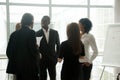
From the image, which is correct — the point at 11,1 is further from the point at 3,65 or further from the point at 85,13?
the point at 85,13

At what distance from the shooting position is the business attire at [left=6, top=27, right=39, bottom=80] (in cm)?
301

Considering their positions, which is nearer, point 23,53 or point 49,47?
point 23,53

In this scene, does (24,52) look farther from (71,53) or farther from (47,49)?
(47,49)

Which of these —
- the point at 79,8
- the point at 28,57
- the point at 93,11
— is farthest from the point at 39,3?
the point at 28,57

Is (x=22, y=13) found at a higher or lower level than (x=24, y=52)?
higher

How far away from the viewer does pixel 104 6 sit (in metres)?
6.07

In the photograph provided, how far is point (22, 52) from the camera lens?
300cm

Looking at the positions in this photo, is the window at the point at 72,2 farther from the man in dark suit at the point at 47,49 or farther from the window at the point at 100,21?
the man in dark suit at the point at 47,49

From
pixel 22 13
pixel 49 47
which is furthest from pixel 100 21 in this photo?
pixel 49 47

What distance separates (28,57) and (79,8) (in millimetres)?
3271

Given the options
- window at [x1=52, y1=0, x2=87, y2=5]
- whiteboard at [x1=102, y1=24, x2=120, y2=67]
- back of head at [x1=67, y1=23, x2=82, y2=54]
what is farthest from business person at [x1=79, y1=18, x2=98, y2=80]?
window at [x1=52, y1=0, x2=87, y2=5]

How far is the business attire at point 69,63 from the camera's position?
8.96 feet

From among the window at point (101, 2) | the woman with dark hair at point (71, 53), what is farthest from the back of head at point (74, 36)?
the window at point (101, 2)

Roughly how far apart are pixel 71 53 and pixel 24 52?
2.29 ft
